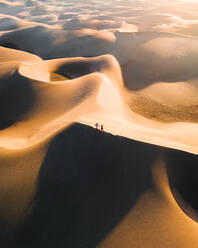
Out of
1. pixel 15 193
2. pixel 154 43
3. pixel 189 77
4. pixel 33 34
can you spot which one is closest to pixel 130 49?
pixel 154 43

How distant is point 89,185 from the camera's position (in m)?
7.40

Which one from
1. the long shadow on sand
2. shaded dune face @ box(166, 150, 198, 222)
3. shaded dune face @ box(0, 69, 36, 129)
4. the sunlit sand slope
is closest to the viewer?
the sunlit sand slope

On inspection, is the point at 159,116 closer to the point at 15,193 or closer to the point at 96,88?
the point at 96,88

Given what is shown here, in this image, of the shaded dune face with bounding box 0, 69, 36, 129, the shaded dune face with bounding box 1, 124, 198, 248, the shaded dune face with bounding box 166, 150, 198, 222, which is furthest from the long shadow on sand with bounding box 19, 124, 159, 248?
the shaded dune face with bounding box 0, 69, 36, 129

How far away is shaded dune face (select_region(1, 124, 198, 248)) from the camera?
6633 mm

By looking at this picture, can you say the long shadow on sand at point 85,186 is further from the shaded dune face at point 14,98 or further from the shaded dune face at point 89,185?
the shaded dune face at point 14,98

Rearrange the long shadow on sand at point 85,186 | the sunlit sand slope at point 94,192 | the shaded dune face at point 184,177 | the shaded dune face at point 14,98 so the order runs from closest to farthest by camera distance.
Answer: the sunlit sand slope at point 94,192 < the long shadow on sand at point 85,186 < the shaded dune face at point 184,177 < the shaded dune face at point 14,98

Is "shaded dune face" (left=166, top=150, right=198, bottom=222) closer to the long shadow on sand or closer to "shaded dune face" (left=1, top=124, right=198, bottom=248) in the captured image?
"shaded dune face" (left=1, top=124, right=198, bottom=248)

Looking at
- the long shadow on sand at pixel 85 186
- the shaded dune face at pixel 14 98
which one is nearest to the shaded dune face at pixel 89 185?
the long shadow on sand at pixel 85 186

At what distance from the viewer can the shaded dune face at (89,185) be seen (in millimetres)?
6633

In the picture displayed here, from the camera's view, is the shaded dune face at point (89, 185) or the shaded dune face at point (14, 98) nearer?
the shaded dune face at point (89, 185)

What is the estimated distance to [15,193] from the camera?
770 centimetres

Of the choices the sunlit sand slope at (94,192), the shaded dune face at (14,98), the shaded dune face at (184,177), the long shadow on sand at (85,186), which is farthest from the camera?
the shaded dune face at (14,98)

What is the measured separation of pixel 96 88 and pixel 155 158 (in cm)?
959
